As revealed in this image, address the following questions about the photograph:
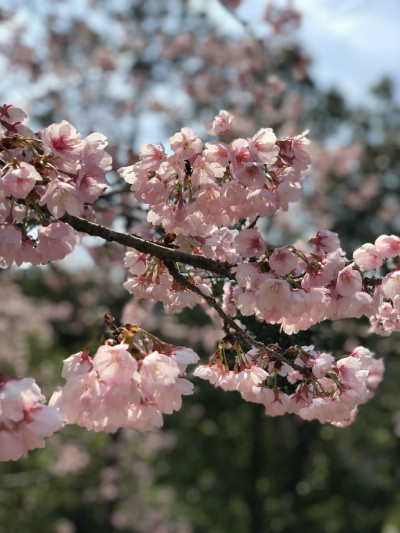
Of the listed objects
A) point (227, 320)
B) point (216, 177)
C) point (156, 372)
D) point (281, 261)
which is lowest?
point (156, 372)

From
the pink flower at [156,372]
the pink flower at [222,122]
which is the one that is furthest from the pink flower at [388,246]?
the pink flower at [156,372]

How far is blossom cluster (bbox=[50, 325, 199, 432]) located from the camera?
1.06m

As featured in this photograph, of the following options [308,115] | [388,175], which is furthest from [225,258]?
[388,175]

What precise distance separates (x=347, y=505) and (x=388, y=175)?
6.61 meters

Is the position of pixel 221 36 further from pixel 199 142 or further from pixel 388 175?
pixel 199 142

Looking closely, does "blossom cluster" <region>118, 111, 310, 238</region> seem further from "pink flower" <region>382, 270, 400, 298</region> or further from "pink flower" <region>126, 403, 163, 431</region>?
"pink flower" <region>126, 403, 163, 431</region>

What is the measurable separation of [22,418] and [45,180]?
0.47m

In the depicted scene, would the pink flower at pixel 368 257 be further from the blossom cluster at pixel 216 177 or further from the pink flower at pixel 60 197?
the pink flower at pixel 60 197

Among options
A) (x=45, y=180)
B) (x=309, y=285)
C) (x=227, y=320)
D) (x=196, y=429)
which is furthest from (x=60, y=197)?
(x=196, y=429)

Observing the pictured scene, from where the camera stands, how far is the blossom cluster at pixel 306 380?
132cm

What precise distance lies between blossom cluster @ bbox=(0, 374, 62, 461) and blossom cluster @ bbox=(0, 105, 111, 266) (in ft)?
1.05

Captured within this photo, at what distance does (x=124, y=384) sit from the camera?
1064mm

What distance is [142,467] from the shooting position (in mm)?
10070

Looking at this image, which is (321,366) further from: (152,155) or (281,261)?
(152,155)
